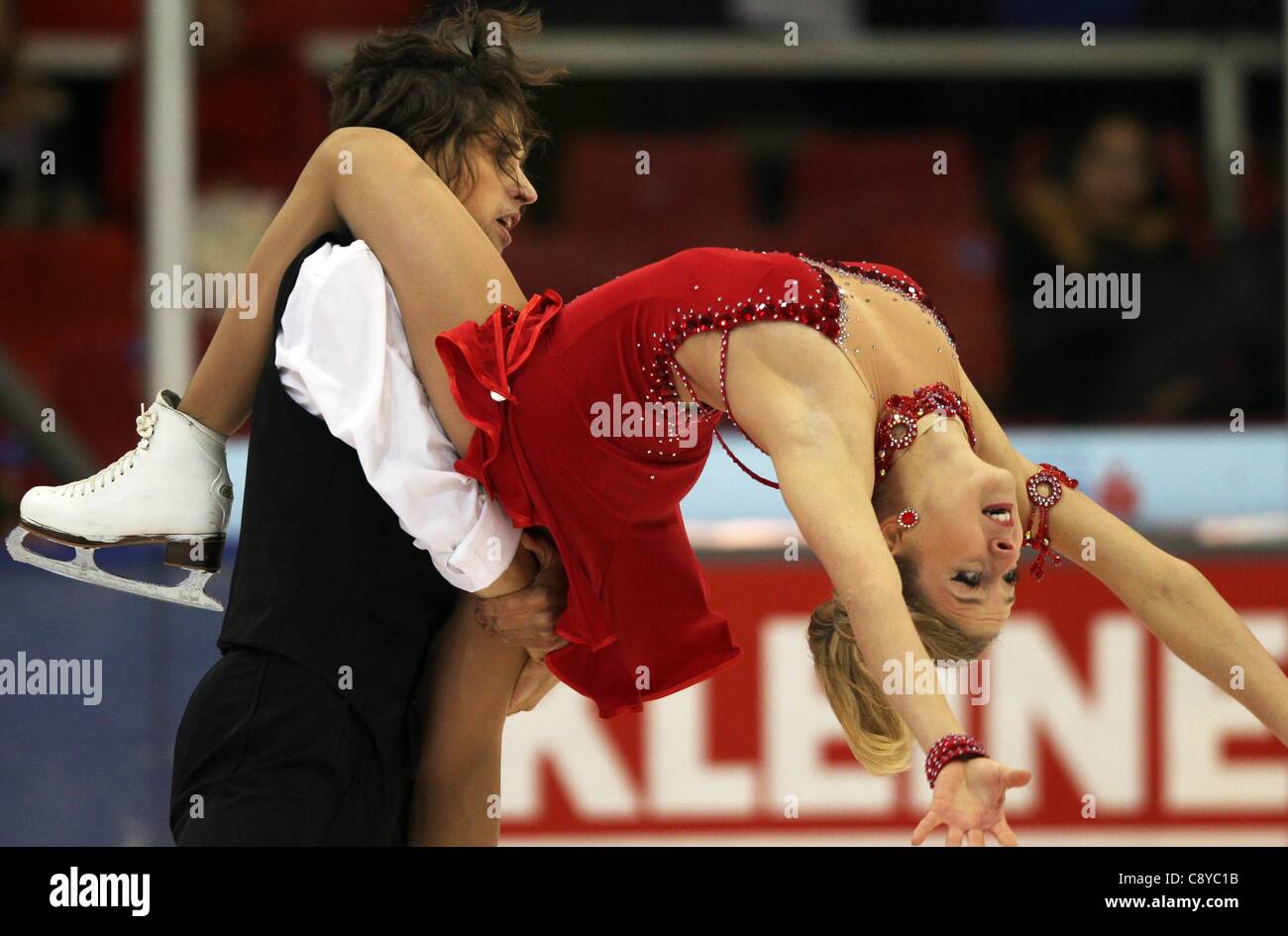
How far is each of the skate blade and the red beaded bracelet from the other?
1235 mm

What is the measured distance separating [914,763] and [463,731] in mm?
1654

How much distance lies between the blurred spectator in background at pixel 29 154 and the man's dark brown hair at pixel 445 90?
8.72 ft

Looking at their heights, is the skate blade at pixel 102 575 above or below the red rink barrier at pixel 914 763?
above

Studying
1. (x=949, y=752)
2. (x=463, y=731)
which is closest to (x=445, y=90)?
(x=463, y=731)

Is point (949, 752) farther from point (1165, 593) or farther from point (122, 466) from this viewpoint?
point (122, 466)

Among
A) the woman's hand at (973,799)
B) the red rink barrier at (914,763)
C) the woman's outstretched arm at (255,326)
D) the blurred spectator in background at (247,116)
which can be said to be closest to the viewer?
the woman's hand at (973,799)

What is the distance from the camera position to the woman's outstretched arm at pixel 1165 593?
260 cm

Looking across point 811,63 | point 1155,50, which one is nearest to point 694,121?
point 811,63

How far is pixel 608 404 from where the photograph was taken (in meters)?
2.52

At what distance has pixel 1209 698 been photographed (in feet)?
13.4

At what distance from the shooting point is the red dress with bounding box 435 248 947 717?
2473mm

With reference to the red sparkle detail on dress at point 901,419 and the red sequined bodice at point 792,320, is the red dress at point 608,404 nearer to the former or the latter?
the red sequined bodice at point 792,320

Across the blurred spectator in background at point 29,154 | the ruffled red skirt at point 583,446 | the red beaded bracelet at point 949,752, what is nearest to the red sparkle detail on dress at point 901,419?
the ruffled red skirt at point 583,446

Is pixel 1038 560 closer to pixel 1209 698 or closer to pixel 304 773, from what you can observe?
pixel 304 773
